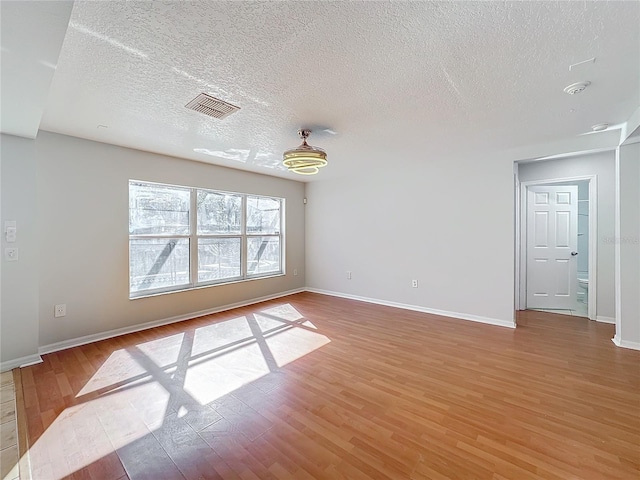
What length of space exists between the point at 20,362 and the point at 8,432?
1.26 metres

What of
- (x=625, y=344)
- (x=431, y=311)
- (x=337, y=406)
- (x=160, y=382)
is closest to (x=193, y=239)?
(x=160, y=382)

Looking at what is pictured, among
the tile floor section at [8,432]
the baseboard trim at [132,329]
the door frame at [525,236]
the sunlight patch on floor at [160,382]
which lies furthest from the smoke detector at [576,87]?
the baseboard trim at [132,329]

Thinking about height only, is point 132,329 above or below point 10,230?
below

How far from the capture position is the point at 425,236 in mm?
4535

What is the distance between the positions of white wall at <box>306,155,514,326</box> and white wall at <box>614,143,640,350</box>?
1.03 meters

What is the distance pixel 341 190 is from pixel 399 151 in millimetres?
1876

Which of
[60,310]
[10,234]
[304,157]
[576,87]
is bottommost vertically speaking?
[60,310]

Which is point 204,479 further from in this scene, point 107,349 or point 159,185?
point 159,185

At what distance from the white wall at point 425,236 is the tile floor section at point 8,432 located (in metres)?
4.51

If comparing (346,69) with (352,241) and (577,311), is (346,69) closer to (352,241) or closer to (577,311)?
(352,241)

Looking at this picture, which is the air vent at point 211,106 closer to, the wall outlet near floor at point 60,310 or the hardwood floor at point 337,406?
the hardwood floor at point 337,406

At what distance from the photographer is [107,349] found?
3.07 meters

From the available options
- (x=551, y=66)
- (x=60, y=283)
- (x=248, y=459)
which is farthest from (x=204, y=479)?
(x=551, y=66)

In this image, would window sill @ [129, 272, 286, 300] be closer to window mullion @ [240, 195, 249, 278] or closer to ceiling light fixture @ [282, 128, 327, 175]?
window mullion @ [240, 195, 249, 278]
